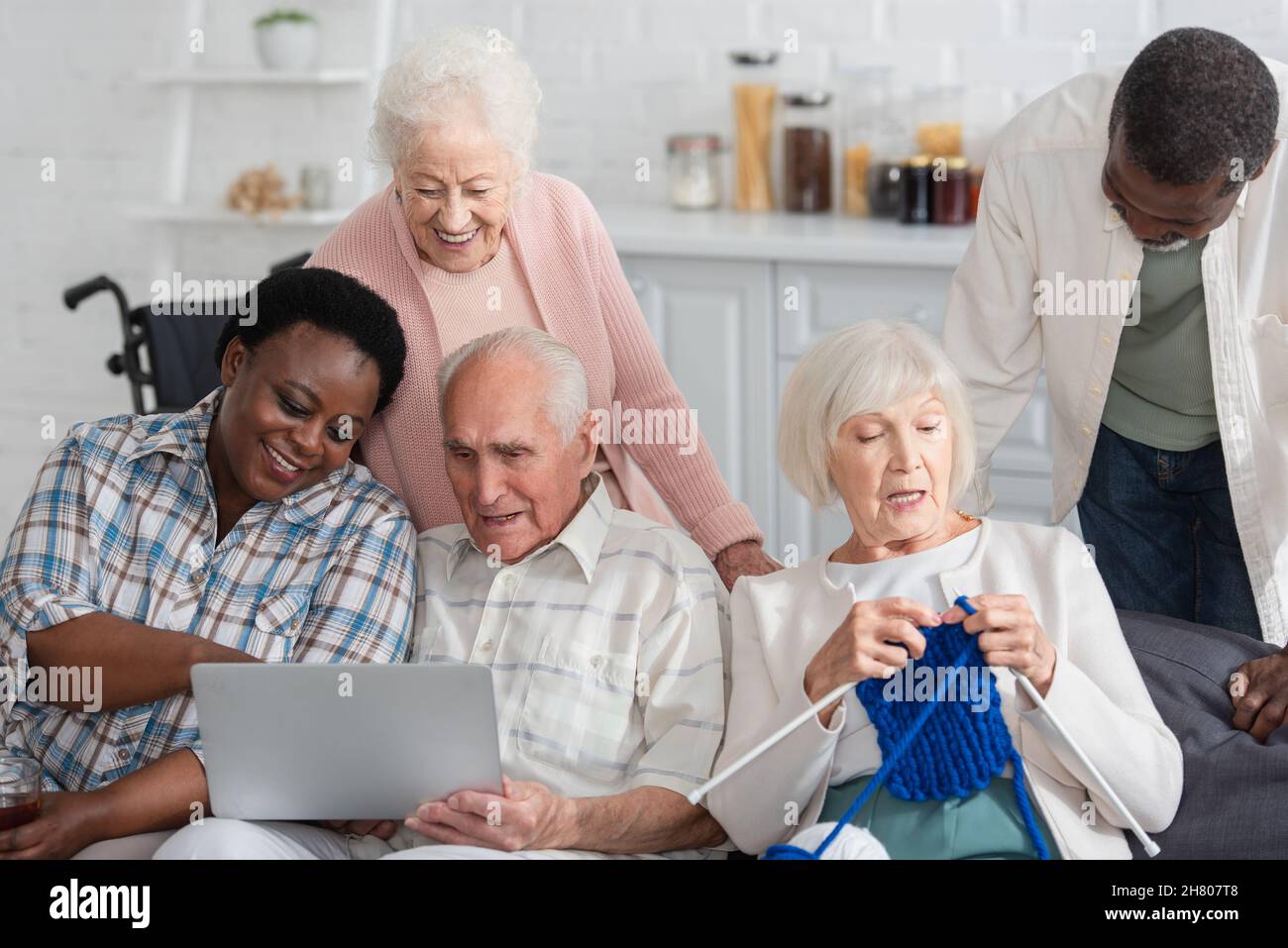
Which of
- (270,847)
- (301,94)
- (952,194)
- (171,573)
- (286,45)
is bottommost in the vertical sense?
(270,847)

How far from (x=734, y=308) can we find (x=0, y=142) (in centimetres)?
259

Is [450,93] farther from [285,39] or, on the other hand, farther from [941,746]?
[285,39]

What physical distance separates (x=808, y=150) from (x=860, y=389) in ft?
7.32

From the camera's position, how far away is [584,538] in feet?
6.22

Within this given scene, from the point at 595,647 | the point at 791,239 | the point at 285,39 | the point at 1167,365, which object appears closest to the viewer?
the point at 595,647

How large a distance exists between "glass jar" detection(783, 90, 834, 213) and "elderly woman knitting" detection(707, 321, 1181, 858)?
2111 mm

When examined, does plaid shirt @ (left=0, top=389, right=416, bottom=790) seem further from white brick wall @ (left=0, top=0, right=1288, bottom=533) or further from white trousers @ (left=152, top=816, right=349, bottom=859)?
white brick wall @ (left=0, top=0, right=1288, bottom=533)

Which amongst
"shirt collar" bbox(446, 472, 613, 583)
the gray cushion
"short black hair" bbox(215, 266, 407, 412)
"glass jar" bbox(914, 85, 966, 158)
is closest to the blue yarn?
the gray cushion

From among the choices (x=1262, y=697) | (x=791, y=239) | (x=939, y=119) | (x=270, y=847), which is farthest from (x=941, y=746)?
(x=939, y=119)

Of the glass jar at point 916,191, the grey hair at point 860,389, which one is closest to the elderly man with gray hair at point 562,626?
the grey hair at point 860,389

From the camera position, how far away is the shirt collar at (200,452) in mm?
1939

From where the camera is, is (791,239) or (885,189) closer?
(791,239)

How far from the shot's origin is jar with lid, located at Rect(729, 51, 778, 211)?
3.87 meters
